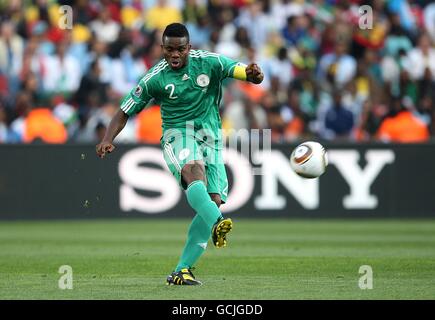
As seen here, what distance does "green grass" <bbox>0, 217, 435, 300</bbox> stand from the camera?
9336mm

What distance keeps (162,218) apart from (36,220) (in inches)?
84.7

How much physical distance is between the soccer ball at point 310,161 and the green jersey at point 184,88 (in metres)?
0.89

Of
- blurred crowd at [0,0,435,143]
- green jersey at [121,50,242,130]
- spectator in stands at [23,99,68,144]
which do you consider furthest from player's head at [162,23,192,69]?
spectator in stands at [23,99,68,144]

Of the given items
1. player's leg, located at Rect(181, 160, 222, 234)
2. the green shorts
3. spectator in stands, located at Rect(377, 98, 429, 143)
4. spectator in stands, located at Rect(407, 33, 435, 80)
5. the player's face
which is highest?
spectator in stands, located at Rect(407, 33, 435, 80)

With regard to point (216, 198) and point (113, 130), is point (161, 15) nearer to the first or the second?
point (113, 130)

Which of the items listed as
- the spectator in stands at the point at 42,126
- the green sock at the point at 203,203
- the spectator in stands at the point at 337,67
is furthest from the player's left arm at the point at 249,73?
A: the spectator in stands at the point at 337,67

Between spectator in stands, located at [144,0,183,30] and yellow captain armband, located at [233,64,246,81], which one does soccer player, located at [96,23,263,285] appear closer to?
yellow captain armband, located at [233,64,246,81]

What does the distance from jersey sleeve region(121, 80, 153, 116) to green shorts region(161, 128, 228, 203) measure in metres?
0.35

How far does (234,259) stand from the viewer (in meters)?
12.7

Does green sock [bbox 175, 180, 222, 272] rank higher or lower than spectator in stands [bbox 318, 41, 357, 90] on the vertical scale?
lower

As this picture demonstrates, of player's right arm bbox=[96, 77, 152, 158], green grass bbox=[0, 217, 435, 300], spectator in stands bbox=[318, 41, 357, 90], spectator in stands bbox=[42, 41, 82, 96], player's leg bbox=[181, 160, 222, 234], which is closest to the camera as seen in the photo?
green grass bbox=[0, 217, 435, 300]

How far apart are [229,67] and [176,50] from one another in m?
0.52
